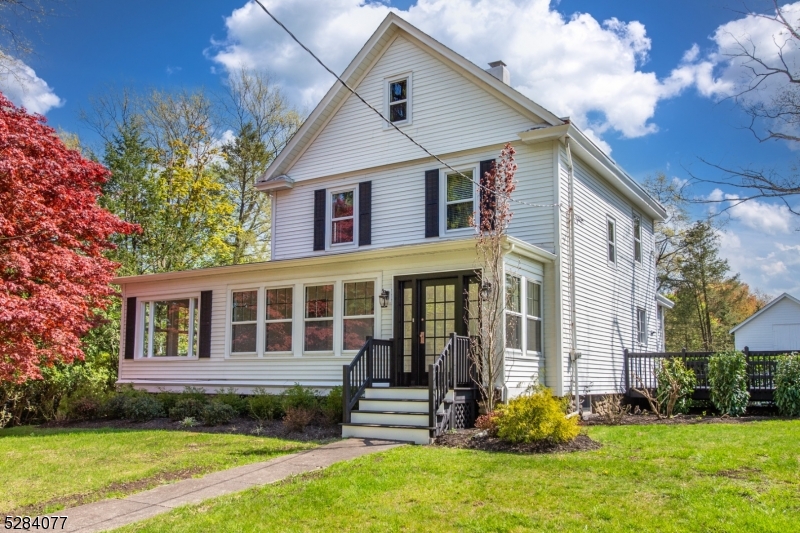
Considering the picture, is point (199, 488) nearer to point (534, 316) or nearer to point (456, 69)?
point (534, 316)

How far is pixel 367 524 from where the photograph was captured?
5574 millimetres

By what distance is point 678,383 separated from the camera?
545 inches

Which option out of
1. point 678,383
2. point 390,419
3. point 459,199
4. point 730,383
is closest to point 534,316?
point 459,199

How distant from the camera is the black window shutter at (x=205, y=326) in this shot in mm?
15000

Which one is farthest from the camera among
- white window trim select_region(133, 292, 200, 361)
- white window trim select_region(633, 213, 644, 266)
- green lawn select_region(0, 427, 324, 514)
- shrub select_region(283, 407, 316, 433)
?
white window trim select_region(633, 213, 644, 266)

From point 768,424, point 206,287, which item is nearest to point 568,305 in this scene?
→ point 768,424

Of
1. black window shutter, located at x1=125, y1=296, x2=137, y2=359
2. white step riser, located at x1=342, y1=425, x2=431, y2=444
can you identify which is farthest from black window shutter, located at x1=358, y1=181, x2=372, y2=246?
black window shutter, located at x1=125, y1=296, x2=137, y2=359

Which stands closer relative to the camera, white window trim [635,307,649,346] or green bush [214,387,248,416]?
Result: green bush [214,387,248,416]

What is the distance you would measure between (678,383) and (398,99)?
8.72 m

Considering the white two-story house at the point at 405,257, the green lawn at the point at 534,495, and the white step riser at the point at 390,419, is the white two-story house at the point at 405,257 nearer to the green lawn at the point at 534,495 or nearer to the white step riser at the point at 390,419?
the white step riser at the point at 390,419

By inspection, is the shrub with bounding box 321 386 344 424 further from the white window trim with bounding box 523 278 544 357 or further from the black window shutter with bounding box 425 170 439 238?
the black window shutter with bounding box 425 170 439 238

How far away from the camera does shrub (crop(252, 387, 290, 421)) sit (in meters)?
12.7

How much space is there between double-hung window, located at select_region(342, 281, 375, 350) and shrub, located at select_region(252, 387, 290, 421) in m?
1.70

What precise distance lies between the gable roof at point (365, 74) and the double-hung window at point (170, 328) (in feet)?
12.4
